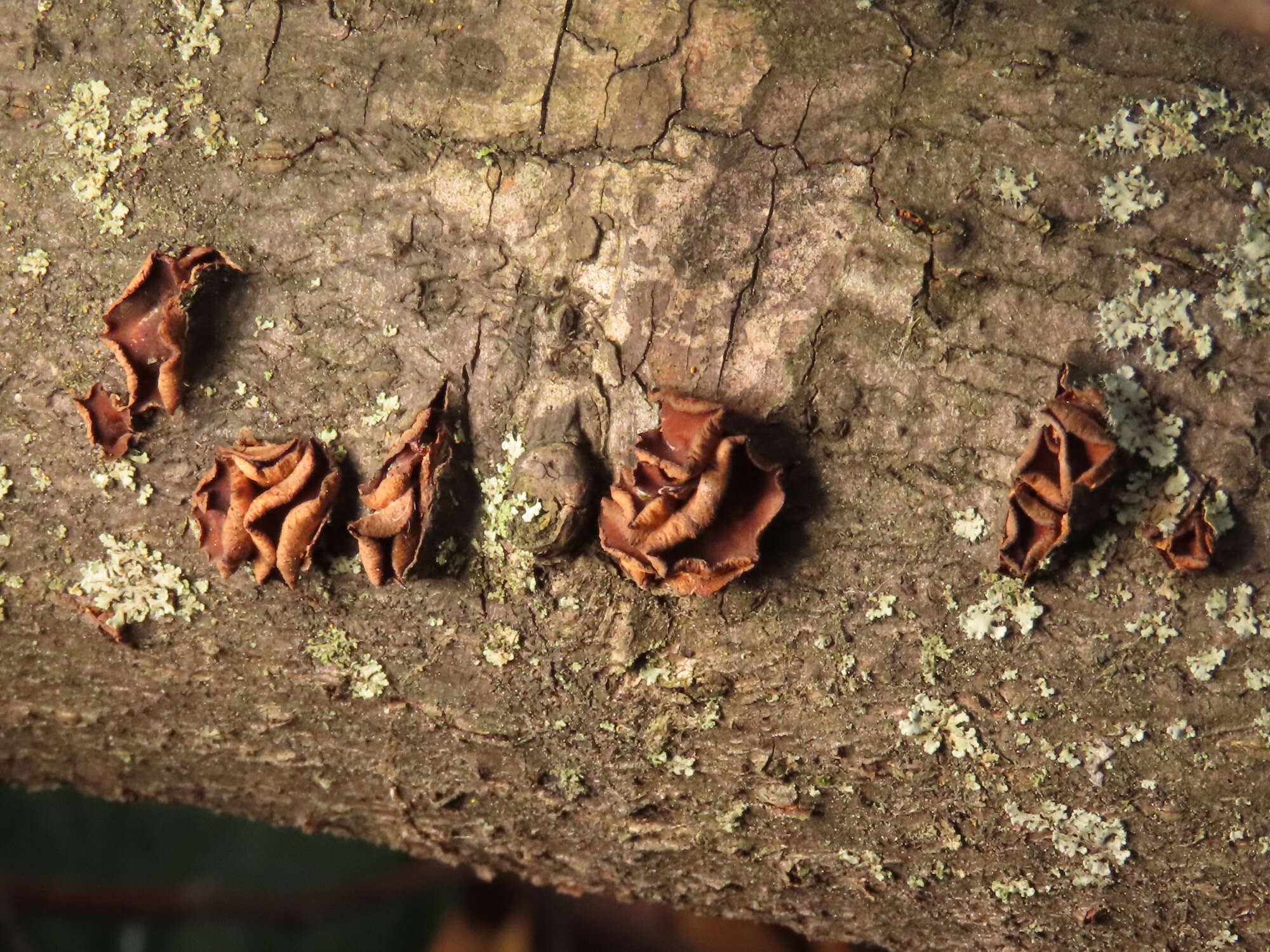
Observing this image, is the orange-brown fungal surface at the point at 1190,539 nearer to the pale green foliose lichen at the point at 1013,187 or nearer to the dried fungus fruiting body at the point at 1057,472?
the dried fungus fruiting body at the point at 1057,472

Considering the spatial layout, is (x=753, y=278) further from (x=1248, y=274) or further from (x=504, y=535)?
(x=1248, y=274)

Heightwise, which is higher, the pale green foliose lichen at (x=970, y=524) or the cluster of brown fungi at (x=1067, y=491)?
the cluster of brown fungi at (x=1067, y=491)

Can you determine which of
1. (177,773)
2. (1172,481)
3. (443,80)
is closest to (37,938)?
(177,773)

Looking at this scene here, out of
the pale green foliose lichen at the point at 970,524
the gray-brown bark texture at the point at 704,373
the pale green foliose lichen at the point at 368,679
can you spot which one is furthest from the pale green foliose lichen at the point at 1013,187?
the pale green foliose lichen at the point at 368,679

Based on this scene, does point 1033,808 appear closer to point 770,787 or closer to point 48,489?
point 770,787

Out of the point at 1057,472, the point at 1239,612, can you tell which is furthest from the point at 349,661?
the point at 1239,612

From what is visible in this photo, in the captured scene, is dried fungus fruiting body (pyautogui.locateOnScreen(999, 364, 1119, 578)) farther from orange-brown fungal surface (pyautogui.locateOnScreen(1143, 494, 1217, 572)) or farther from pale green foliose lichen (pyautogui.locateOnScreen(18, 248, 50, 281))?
pale green foliose lichen (pyautogui.locateOnScreen(18, 248, 50, 281))

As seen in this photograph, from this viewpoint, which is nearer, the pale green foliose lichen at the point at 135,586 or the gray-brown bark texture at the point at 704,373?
the gray-brown bark texture at the point at 704,373

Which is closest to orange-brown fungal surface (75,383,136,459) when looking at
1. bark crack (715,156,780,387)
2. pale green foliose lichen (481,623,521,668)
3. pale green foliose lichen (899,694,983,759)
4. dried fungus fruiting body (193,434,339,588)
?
dried fungus fruiting body (193,434,339,588)
